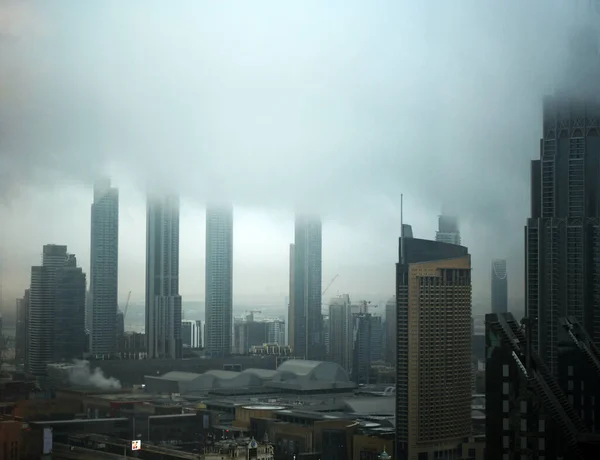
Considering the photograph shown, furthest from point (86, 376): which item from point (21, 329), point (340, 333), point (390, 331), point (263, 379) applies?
point (390, 331)

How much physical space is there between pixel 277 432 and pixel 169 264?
77.7 inches

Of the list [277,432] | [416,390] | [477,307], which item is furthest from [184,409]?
[477,307]

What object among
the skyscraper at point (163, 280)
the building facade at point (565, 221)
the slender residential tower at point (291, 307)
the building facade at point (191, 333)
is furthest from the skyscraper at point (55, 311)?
the building facade at point (565, 221)

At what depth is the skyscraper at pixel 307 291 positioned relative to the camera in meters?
5.55

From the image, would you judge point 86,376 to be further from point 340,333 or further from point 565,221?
point 565,221

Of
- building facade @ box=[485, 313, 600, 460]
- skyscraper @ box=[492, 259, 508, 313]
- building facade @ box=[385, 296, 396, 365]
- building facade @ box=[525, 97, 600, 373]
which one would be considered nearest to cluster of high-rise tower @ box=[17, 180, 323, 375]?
building facade @ box=[385, 296, 396, 365]

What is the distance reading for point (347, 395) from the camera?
680 cm

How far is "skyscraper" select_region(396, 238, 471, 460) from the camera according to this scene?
4.86m

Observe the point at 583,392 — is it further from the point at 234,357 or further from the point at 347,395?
the point at 234,357

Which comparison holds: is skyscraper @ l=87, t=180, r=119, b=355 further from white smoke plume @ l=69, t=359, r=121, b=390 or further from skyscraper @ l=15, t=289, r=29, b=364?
skyscraper @ l=15, t=289, r=29, b=364

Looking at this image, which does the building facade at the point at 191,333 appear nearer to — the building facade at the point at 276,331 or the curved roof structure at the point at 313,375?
the curved roof structure at the point at 313,375

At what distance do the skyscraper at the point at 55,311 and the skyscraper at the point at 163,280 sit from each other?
1.77 feet

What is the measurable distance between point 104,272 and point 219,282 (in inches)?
32.9

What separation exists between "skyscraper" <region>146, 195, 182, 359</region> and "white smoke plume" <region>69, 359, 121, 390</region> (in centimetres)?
60
